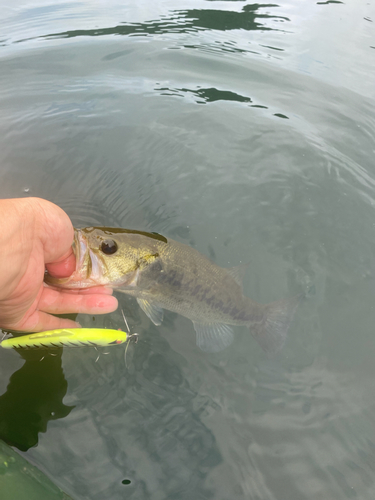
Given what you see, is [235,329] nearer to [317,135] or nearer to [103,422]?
[103,422]

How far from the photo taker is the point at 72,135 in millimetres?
5625

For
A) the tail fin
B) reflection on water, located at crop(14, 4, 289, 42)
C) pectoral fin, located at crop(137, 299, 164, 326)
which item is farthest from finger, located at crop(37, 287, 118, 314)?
reflection on water, located at crop(14, 4, 289, 42)

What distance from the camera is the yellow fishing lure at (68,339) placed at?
2.92 metres

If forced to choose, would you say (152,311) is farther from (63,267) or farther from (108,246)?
(63,267)

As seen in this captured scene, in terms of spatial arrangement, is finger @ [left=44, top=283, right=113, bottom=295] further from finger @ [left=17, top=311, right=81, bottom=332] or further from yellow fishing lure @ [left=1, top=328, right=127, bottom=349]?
yellow fishing lure @ [left=1, top=328, right=127, bottom=349]

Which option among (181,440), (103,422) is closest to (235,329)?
(181,440)

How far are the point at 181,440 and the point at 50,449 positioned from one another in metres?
1.08

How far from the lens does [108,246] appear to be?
314 cm

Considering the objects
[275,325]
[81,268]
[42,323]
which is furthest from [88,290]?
[275,325]

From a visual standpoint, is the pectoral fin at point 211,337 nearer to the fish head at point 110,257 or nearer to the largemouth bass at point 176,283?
the largemouth bass at point 176,283

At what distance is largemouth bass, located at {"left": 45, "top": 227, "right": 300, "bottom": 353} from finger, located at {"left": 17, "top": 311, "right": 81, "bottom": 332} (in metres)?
0.41

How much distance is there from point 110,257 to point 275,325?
1839mm

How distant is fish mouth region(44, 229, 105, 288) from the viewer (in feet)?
10.2

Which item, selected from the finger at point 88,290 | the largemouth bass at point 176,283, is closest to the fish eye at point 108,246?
the largemouth bass at point 176,283
